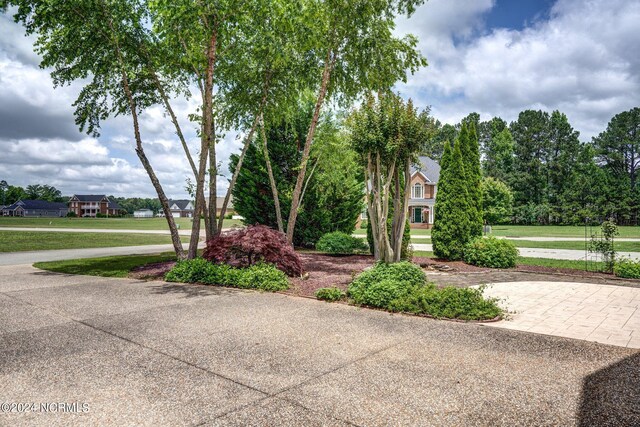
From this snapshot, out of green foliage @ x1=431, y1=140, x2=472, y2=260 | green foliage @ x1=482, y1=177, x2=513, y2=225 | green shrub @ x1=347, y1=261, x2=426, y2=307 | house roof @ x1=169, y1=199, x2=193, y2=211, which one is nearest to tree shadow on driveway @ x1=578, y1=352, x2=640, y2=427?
green shrub @ x1=347, y1=261, x2=426, y2=307

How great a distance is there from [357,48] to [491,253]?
25.7 ft

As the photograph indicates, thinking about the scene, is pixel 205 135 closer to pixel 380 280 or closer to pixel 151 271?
pixel 151 271

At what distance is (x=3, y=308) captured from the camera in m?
7.21

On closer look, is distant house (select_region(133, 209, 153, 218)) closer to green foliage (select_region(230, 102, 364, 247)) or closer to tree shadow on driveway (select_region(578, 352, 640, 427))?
green foliage (select_region(230, 102, 364, 247))

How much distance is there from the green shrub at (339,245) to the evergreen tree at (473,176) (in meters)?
5.58

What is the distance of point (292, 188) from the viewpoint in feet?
62.1

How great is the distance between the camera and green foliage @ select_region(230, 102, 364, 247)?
18922 mm

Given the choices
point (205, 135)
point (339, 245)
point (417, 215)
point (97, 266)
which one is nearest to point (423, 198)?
point (417, 215)

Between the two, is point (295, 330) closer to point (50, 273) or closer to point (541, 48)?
point (541, 48)

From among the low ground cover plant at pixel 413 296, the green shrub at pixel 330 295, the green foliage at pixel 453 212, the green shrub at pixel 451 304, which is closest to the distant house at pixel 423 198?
the green foliage at pixel 453 212

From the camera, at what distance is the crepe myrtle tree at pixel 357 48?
10.7 metres

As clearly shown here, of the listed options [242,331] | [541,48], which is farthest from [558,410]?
[541,48]

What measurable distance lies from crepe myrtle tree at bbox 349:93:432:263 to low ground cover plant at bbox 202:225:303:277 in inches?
99.2

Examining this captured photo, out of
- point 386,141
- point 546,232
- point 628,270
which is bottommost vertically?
point 628,270
